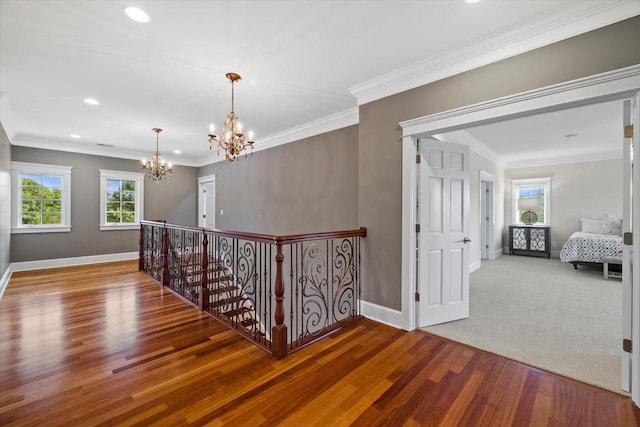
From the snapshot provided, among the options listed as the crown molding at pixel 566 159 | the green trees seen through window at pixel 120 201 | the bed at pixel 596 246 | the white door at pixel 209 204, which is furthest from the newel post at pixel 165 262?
the crown molding at pixel 566 159

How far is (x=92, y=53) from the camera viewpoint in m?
2.60

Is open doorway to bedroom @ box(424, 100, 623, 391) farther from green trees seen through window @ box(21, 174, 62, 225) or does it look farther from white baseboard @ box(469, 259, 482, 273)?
green trees seen through window @ box(21, 174, 62, 225)

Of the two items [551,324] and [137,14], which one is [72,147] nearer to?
[137,14]

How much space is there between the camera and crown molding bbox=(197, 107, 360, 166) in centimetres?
414

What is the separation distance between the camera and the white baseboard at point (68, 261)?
558 centimetres

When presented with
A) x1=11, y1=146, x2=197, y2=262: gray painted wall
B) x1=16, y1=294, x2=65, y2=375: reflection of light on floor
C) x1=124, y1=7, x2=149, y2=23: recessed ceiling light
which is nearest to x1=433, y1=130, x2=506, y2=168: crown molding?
x1=124, y1=7, x2=149, y2=23: recessed ceiling light

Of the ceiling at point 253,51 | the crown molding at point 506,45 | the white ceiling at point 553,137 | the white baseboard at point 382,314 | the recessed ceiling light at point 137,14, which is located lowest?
the white baseboard at point 382,314

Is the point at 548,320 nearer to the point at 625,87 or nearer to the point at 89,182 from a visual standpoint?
the point at 625,87

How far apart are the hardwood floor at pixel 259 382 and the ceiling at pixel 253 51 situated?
269 centimetres

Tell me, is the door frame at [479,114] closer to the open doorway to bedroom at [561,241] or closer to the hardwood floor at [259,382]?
the open doorway to bedroom at [561,241]

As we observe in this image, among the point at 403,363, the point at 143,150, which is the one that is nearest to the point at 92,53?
the point at 403,363

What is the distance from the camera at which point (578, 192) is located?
23.9 feet

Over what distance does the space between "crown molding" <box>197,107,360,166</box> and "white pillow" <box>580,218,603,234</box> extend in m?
7.17

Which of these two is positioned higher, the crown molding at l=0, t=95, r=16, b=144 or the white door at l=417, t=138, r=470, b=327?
the crown molding at l=0, t=95, r=16, b=144
